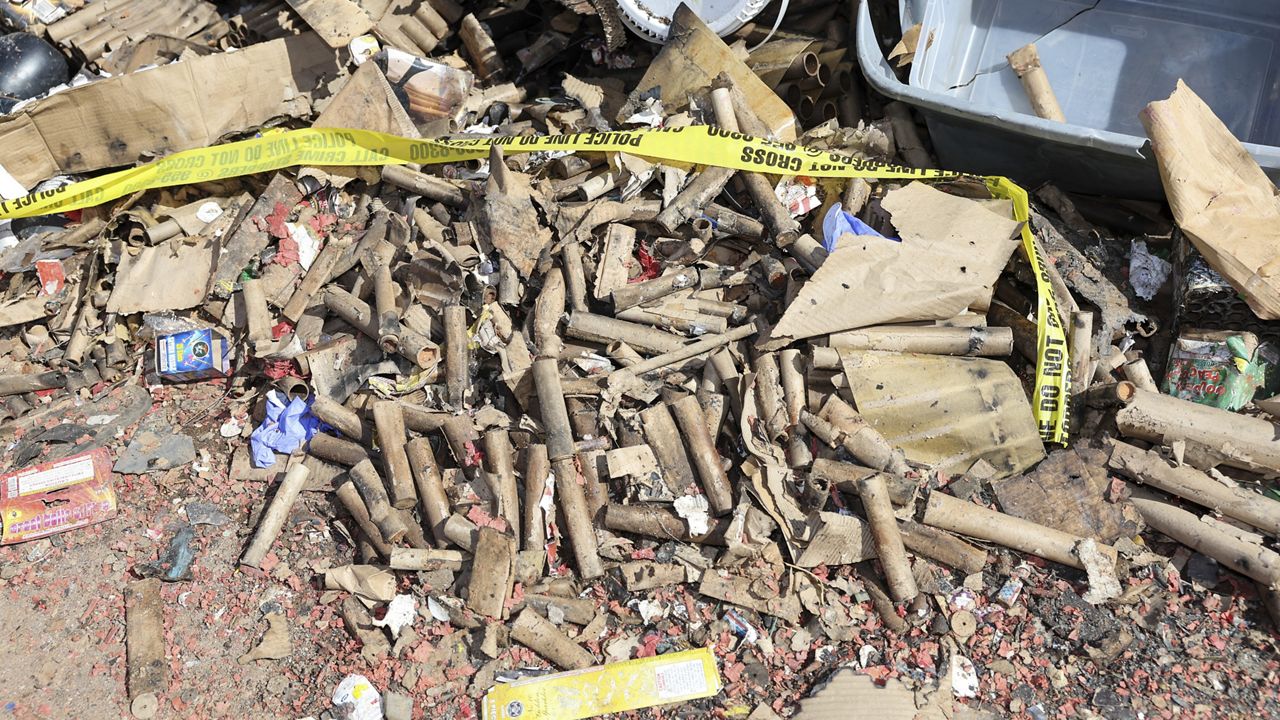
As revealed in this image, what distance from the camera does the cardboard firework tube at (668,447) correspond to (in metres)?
4.70

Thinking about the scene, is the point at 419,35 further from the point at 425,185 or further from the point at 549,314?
the point at 549,314

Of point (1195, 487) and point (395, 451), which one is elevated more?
point (395, 451)

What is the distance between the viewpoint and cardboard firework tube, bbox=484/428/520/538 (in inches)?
184

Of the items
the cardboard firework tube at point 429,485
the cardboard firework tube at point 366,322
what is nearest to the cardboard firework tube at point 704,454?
the cardboard firework tube at point 429,485

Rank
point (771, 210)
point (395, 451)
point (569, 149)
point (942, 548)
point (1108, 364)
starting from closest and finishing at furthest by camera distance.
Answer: point (942, 548)
point (395, 451)
point (1108, 364)
point (771, 210)
point (569, 149)

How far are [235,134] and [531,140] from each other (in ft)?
8.16

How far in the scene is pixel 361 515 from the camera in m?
4.79

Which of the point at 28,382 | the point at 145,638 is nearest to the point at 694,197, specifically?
the point at 145,638

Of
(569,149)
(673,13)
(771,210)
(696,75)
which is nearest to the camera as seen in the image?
(771,210)

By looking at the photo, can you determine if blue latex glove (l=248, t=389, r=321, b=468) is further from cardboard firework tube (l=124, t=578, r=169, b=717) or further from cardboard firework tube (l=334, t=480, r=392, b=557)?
cardboard firework tube (l=124, t=578, r=169, b=717)

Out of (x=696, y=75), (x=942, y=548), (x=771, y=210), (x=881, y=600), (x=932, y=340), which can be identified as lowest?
(x=881, y=600)

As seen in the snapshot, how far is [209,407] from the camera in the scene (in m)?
5.62

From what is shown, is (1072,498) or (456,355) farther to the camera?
(456,355)

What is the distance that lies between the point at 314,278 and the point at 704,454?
2.92 metres
